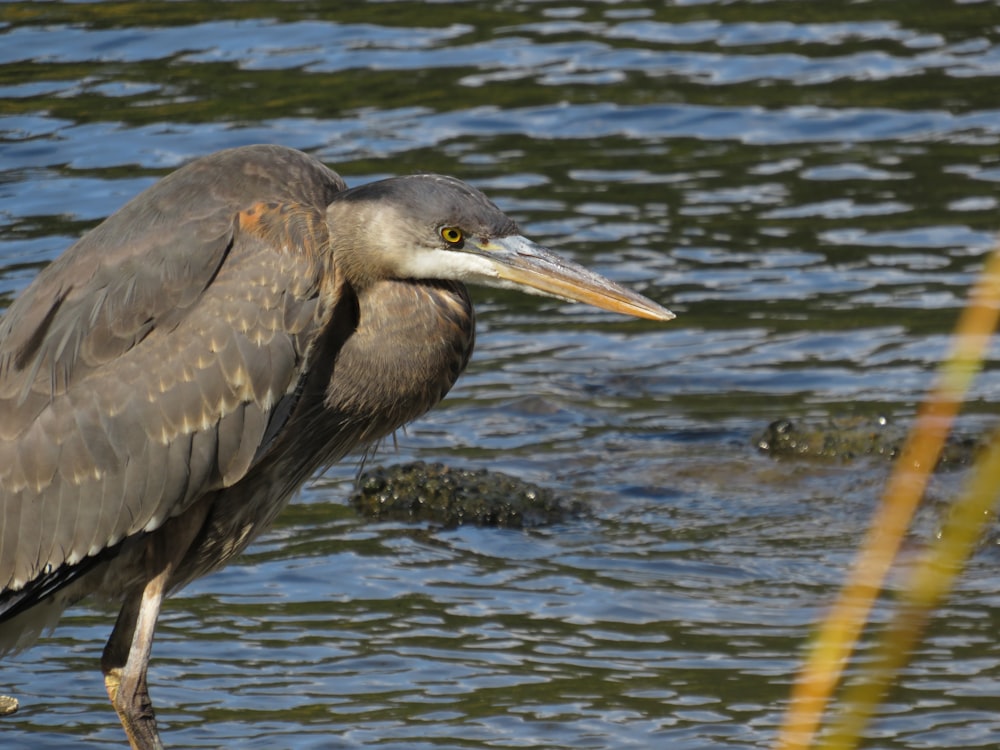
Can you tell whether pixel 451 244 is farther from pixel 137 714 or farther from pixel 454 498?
pixel 454 498

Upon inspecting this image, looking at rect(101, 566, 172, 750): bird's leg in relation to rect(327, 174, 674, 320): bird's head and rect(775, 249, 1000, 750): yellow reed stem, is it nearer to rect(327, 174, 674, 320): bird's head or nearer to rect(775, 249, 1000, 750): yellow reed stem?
rect(327, 174, 674, 320): bird's head

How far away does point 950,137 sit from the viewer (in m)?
11.4

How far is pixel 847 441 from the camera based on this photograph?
7.87 meters

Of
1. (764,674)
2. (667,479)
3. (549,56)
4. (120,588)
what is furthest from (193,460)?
(549,56)

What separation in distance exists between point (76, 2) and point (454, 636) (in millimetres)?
8563

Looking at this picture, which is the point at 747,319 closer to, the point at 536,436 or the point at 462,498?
the point at 536,436

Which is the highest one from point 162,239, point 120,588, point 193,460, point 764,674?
point 162,239

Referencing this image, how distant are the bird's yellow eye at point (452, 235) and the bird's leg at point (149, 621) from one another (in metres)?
1.14

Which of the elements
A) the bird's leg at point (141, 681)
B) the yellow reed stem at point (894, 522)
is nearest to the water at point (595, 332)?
the bird's leg at point (141, 681)

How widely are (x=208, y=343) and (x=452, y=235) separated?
0.77m

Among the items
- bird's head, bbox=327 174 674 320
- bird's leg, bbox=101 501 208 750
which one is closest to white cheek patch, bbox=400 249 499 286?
bird's head, bbox=327 174 674 320

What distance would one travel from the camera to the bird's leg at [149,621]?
17.2 ft

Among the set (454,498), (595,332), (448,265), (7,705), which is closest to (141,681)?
(7,705)

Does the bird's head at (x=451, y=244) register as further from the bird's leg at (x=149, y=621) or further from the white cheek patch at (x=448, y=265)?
the bird's leg at (x=149, y=621)
